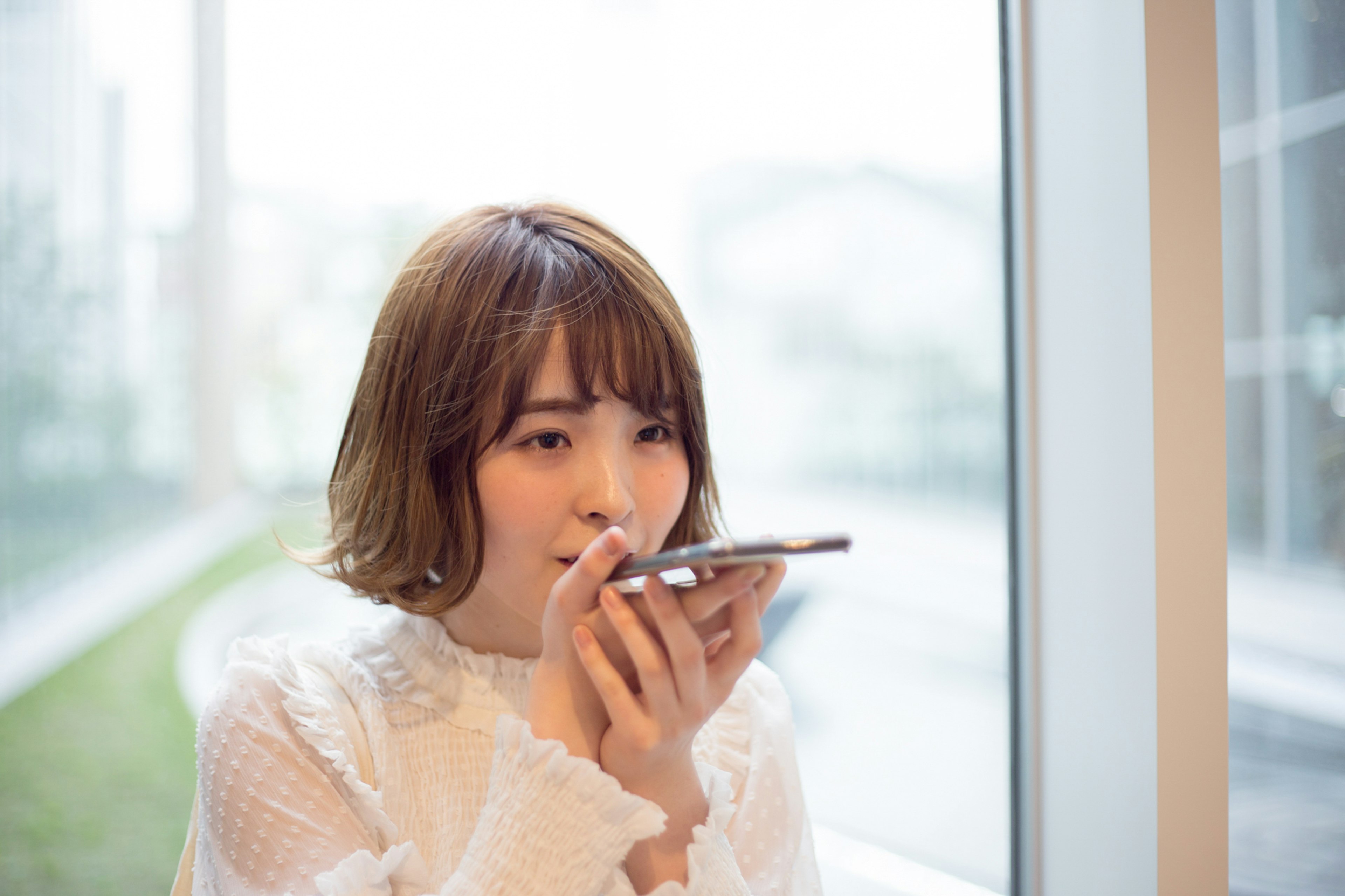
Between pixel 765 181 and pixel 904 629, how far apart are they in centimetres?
87

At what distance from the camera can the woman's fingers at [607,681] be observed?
625 mm

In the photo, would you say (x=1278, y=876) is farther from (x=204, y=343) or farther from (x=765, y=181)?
(x=204, y=343)

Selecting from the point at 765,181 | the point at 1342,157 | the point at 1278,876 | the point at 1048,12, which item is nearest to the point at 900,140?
the point at 765,181

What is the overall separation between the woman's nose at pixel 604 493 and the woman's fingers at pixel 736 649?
5.9 inches

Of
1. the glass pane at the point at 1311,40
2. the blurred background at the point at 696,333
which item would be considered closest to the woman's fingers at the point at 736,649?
the blurred background at the point at 696,333

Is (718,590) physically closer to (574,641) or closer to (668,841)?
(574,641)

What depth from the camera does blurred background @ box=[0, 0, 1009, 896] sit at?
1148 millimetres

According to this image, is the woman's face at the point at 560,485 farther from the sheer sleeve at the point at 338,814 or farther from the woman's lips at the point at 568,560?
the sheer sleeve at the point at 338,814

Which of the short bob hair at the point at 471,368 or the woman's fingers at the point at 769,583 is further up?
the short bob hair at the point at 471,368

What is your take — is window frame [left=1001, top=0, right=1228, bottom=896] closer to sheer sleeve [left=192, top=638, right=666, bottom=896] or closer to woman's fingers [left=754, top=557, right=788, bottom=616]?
woman's fingers [left=754, top=557, right=788, bottom=616]

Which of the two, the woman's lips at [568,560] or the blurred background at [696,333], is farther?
the blurred background at [696,333]

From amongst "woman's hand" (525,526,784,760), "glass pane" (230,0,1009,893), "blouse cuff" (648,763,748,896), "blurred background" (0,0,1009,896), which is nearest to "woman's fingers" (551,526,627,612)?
"woman's hand" (525,526,784,760)

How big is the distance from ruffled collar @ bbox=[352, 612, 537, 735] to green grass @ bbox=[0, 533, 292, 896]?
2.13 feet

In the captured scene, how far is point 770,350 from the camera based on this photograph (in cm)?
145
